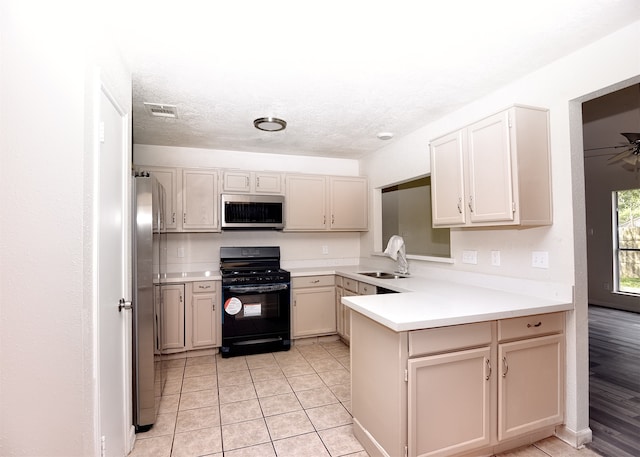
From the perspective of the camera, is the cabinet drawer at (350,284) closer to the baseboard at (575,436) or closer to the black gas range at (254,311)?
the black gas range at (254,311)

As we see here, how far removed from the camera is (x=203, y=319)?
353 centimetres

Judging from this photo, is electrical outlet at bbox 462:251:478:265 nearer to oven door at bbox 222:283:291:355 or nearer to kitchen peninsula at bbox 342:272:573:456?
kitchen peninsula at bbox 342:272:573:456

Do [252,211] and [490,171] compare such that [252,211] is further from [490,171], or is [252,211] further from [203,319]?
[490,171]

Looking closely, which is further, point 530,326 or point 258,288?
point 258,288

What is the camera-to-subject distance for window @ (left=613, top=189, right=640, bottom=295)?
549 cm

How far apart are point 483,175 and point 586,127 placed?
478 centimetres

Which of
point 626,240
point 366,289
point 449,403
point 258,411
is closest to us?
point 449,403

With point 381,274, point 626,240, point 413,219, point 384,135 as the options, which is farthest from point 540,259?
point 626,240

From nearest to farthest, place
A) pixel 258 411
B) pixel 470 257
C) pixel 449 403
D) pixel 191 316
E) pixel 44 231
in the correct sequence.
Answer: pixel 44 231, pixel 449 403, pixel 258 411, pixel 470 257, pixel 191 316

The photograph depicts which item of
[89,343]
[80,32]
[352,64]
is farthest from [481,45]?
[89,343]

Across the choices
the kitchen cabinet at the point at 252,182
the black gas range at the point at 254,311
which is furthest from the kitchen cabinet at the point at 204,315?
the kitchen cabinet at the point at 252,182

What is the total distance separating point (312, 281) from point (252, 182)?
1415mm

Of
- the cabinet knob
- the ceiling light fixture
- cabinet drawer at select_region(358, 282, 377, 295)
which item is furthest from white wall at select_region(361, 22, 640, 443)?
the ceiling light fixture

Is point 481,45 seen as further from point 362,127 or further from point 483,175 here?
point 362,127
